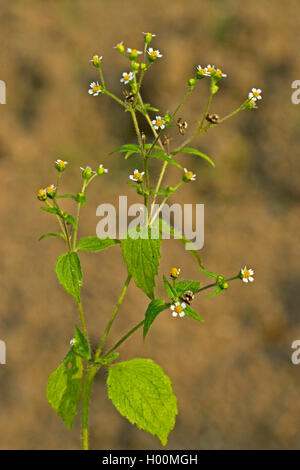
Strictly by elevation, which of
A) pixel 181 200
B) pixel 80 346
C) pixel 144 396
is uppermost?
pixel 181 200

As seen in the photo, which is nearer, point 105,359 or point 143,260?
point 143,260

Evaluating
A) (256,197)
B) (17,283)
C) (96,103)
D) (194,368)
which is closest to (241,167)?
(256,197)

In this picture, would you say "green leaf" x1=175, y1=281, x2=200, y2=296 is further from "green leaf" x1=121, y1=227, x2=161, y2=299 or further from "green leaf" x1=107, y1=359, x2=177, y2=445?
"green leaf" x1=107, y1=359, x2=177, y2=445

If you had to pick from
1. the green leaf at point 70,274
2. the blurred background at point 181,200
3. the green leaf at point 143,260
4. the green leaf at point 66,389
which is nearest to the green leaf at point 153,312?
the green leaf at point 143,260

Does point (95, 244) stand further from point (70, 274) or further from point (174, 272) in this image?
point (174, 272)

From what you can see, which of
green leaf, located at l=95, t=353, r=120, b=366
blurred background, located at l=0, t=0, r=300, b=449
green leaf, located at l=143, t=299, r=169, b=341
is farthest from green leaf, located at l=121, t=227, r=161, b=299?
blurred background, located at l=0, t=0, r=300, b=449

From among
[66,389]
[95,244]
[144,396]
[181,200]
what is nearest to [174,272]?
[95,244]

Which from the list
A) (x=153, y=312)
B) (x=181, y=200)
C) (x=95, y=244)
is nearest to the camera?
(x=153, y=312)
